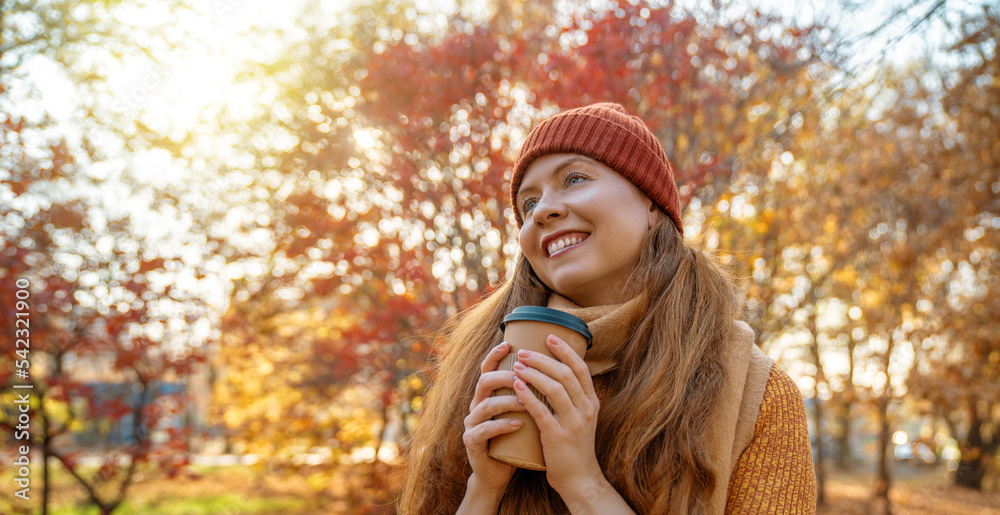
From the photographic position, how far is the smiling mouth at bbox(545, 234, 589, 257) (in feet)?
5.34

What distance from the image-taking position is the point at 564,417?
1.25 metres

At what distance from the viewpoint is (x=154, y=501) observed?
902 centimetres

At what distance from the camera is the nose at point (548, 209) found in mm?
1623

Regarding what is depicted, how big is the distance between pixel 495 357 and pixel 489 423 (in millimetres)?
134

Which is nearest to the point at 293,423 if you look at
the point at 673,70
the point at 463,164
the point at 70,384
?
the point at 70,384

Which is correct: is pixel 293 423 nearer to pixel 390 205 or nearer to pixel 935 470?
pixel 390 205

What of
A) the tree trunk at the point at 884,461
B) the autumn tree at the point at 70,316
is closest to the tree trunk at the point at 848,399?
the tree trunk at the point at 884,461

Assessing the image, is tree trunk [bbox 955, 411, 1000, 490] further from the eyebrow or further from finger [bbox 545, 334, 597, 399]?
finger [bbox 545, 334, 597, 399]

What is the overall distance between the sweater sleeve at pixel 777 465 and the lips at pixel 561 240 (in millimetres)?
564

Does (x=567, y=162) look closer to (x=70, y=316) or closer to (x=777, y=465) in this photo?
(x=777, y=465)

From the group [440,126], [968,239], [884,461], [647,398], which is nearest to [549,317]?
[647,398]

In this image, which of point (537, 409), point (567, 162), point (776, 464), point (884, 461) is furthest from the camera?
point (884, 461)

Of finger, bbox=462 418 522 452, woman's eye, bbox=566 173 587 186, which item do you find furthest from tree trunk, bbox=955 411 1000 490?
finger, bbox=462 418 522 452

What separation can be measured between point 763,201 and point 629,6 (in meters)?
2.77
